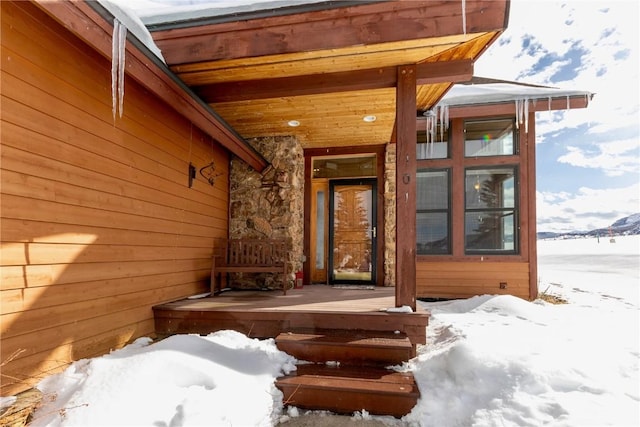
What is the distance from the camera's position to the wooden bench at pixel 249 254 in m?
3.99

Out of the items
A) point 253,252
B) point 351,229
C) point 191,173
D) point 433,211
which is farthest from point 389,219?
point 191,173

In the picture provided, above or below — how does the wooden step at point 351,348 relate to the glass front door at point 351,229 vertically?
below

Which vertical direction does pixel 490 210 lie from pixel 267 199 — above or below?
below

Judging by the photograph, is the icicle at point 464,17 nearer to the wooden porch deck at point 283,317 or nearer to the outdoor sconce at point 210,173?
the wooden porch deck at point 283,317


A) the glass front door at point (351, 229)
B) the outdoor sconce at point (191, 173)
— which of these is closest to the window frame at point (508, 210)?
the glass front door at point (351, 229)

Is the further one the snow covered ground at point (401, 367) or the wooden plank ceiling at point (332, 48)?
the wooden plank ceiling at point (332, 48)

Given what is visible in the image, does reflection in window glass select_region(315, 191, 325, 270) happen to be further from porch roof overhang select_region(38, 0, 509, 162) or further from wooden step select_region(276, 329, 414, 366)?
wooden step select_region(276, 329, 414, 366)

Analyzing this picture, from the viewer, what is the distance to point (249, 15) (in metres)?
2.50

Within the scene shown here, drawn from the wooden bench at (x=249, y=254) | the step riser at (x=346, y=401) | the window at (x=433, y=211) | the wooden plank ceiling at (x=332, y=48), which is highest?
the wooden plank ceiling at (x=332, y=48)

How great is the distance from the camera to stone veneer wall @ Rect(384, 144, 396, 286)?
507 centimetres

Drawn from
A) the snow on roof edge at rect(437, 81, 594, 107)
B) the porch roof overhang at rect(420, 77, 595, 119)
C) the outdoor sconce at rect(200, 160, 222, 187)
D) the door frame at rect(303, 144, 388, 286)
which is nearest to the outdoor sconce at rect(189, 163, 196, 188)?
the outdoor sconce at rect(200, 160, 222, 187)

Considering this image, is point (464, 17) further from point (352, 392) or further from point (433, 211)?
point (433, 211)

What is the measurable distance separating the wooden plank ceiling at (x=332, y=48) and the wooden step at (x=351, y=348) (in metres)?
2.35

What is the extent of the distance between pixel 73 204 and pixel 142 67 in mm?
1148
